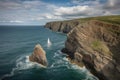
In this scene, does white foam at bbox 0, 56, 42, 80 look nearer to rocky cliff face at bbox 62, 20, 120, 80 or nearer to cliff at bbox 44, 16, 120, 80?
cliff at bbox 44, 16, 120, 80

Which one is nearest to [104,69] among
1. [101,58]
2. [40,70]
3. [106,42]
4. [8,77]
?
[101,58]

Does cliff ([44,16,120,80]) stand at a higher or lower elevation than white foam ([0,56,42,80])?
higher

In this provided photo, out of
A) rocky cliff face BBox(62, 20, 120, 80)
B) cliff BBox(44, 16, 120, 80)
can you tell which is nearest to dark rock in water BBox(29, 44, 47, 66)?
cliff BBox(44, 16, 120, 80)

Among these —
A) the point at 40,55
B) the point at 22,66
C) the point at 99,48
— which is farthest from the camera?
the point at 22,66

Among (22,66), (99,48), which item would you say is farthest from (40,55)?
(99,48)

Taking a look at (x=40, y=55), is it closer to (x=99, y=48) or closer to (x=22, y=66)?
(x=22, y=66)

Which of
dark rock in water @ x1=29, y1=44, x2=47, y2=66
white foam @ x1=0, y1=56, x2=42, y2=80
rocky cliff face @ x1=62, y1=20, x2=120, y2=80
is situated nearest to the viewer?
rocky cliff face @ x1=62, y1=20, x2=120, y2=80

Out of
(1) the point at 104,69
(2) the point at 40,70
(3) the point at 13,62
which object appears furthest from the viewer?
(3) the point at 13,62

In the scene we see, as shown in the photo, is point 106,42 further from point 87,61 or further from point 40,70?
point 40,70
